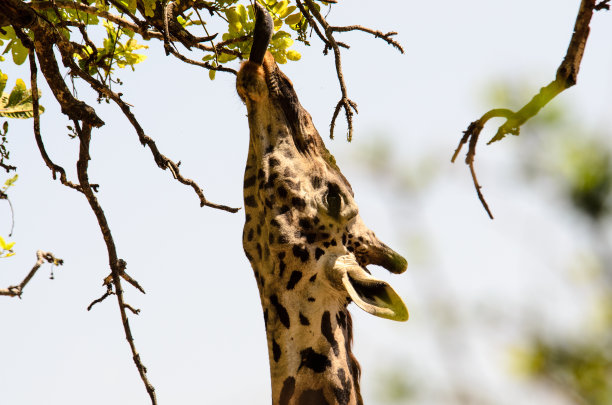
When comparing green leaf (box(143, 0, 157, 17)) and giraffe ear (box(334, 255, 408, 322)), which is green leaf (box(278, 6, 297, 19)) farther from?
giraffe ear (box(334, 255, 408, 322))

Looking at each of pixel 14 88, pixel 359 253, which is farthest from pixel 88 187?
pixel 359 253

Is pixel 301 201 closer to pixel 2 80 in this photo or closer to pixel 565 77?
pixel 565 77

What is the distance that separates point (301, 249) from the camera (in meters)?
3.69

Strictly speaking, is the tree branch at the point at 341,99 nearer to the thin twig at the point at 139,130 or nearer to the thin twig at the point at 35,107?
the thin twig at the point at 139,130

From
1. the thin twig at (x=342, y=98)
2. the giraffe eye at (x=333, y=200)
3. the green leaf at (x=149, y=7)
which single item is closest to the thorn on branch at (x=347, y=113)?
the thin twig at (x=342, y=98)

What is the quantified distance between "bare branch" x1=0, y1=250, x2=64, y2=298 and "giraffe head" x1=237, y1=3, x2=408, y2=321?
2.16 m

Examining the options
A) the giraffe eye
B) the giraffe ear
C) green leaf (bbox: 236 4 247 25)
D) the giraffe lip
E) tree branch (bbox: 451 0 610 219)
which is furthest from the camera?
green leaf (bbox: 236 4 247 25)

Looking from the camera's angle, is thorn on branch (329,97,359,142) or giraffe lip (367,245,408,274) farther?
thorn on branch (329,97,359,142)

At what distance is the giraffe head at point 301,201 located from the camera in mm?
3641

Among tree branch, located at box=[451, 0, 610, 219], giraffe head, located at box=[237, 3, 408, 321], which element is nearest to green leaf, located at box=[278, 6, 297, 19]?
giraffe head, located at box=[237, 3, 408, 321]

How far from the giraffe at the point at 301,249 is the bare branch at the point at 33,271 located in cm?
214

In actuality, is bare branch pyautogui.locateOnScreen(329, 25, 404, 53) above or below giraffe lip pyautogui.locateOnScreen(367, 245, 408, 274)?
above

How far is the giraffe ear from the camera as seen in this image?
351cm

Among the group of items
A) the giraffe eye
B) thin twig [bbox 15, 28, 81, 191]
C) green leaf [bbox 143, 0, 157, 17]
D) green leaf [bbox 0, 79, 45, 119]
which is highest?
green leaf [bbox 143, 0, 157, 17]
